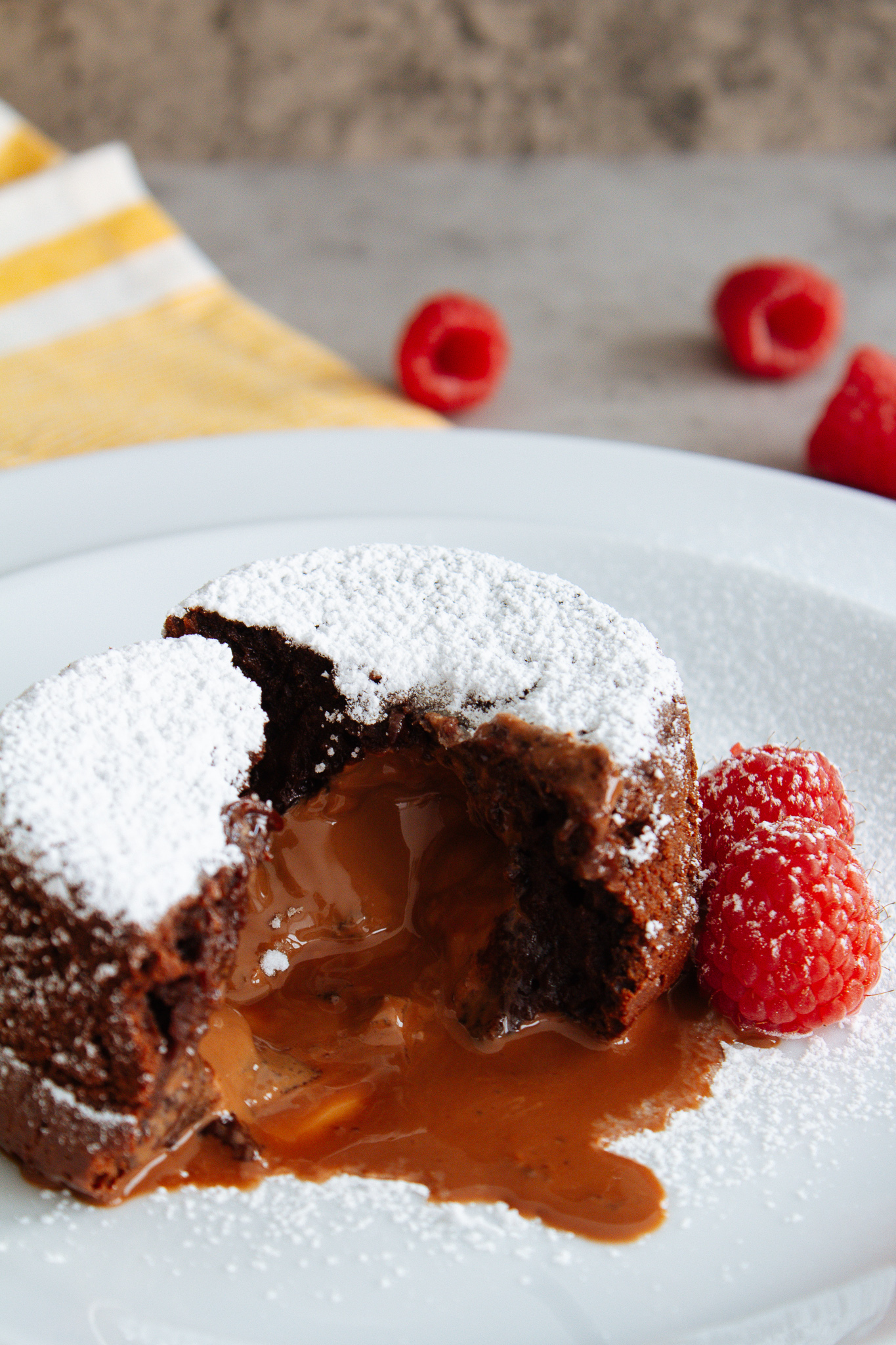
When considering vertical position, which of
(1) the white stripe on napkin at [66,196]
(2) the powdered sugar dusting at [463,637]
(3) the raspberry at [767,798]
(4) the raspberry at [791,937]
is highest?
(1) the white stripe on napkin at [66,196]

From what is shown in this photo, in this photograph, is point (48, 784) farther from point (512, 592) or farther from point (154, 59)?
point (154, 59)

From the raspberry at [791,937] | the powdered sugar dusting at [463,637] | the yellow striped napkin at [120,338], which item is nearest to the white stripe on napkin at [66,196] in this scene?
the yellow striped napkin at [120,338]

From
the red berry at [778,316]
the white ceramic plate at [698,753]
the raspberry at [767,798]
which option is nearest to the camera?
the white ceramic plate at [698,753]

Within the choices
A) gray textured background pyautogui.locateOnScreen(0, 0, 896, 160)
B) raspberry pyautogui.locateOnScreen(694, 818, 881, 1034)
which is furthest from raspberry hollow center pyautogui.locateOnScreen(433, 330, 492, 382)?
raspberry pyautogui.locateOnScreen(694, 818, 881, 1034)

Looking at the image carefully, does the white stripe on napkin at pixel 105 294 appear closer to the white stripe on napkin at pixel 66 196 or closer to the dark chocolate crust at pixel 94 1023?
the white stripe on napkin at pixel 66 196

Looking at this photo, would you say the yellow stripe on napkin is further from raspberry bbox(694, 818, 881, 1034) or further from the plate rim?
raspberry bbox(694, 818, 881, 1034)
